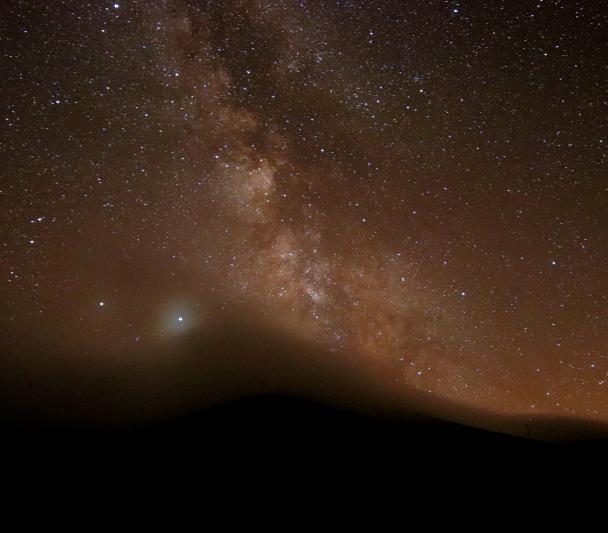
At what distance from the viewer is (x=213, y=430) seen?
58.3 feet

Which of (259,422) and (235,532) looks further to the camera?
(259,422)

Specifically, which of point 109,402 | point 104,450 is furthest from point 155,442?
point 109,402

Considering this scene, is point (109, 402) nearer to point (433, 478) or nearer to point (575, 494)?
point (433, 478)

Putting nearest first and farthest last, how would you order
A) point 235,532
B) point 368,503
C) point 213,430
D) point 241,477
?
1. point 235,532
2. point 368,503
3. point 241,477
4. point 213,430

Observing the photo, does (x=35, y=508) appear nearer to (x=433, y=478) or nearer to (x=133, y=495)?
(x=133, y=495)

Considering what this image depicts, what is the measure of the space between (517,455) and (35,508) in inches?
598

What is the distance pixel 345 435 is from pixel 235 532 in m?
8.80

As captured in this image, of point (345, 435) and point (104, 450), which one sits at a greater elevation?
point (345, 435)

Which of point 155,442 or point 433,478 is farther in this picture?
point 155,442

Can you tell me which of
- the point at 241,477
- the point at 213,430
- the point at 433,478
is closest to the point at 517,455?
the point at 433,478

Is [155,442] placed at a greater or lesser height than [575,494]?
lesser

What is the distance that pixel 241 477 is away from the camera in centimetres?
1016

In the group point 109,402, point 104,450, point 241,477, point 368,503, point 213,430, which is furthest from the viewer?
point 109,402

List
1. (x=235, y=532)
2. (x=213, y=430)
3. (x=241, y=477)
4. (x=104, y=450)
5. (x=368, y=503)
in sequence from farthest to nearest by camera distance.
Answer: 1. (x=213, y=430)
2. (x=104, y=450)
3. (x=241, y=477)
4. (x=368, y=503)
5. (x=235, y=532)
